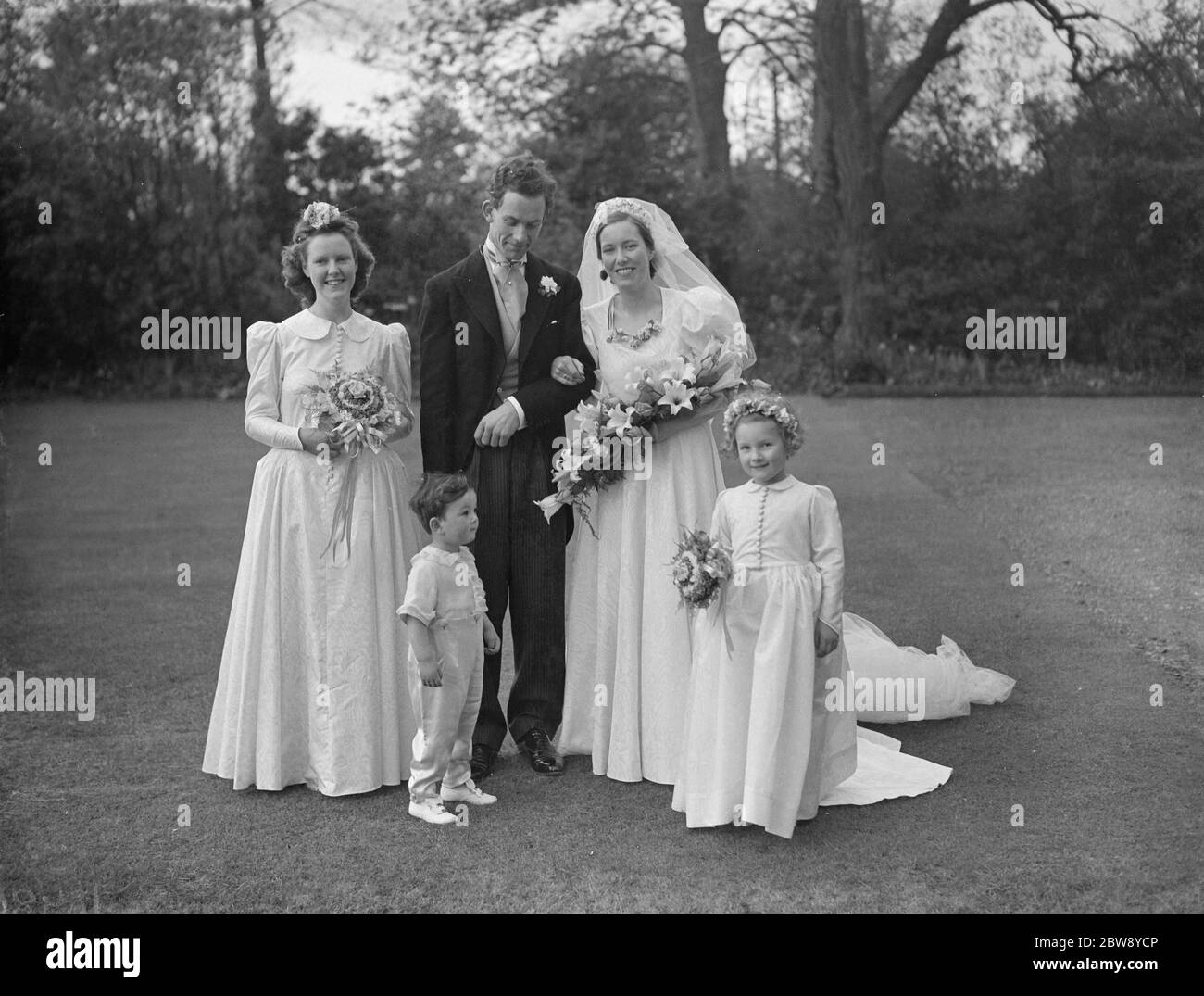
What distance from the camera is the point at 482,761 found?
529cm

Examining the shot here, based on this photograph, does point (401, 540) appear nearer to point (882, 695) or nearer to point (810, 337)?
point (882, 695)

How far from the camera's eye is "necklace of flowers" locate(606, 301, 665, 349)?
5.25 metres

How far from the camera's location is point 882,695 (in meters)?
6.09

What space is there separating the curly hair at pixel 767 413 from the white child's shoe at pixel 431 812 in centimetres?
179

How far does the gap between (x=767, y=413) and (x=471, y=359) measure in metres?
1.30

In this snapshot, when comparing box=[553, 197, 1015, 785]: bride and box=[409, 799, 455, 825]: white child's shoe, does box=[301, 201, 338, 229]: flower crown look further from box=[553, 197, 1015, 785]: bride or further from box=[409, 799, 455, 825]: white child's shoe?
box=[409, 799, 455, 825]: white child's shoe

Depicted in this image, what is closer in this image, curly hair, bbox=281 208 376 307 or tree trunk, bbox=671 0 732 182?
curly hair, bbox=281 208 376 307

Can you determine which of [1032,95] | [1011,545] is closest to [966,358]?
[1032,95]

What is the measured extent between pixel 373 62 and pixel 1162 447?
49.7 ft

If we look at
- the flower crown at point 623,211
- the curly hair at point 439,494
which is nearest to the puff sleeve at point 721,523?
the curly hair at point 439,494

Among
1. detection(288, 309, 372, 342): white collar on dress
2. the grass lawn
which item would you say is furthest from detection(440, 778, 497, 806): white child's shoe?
detection(288, 309, 372, 342): white collar on dress

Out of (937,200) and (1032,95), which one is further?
(937,200)

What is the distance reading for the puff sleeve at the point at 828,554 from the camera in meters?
4.58

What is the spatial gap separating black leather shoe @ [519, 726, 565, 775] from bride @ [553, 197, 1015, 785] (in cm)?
16
